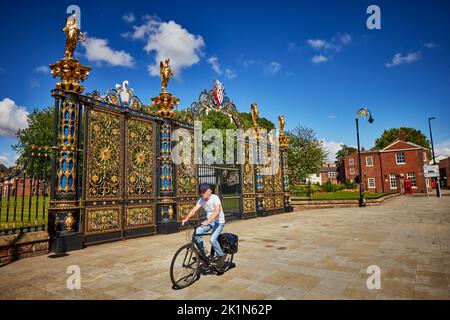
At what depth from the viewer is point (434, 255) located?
6.25 m

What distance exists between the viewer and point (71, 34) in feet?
26.5

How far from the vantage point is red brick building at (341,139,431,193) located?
4341 cm

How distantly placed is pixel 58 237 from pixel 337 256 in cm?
752

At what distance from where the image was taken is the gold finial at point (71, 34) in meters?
8.08

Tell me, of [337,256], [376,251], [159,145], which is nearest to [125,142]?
[159,145]

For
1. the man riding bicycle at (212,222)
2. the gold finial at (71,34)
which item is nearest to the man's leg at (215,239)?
the man riding bicycle at (212,222)

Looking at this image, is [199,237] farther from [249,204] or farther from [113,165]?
[249,204]

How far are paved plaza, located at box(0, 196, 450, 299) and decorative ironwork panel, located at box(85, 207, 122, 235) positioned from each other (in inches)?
22.1

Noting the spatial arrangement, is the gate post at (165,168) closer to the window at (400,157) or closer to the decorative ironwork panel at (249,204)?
the decorative ironwork panel at (249,204)

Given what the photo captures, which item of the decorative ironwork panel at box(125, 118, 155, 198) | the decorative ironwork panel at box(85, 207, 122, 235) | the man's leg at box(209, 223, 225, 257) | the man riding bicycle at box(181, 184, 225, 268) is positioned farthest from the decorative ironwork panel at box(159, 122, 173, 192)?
the man's leg at box(209, 223, 225, 257)

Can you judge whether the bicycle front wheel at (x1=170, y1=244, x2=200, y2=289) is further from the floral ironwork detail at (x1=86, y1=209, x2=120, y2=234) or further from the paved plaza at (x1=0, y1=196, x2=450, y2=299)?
the floral ironwork detail at (x1=86, y1=209, x2=120, y2=234)

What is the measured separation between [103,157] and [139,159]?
1416mm

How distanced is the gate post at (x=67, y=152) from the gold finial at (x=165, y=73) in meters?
3.28

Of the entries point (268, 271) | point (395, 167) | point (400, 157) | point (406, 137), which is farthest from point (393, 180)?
point (268, 271)
